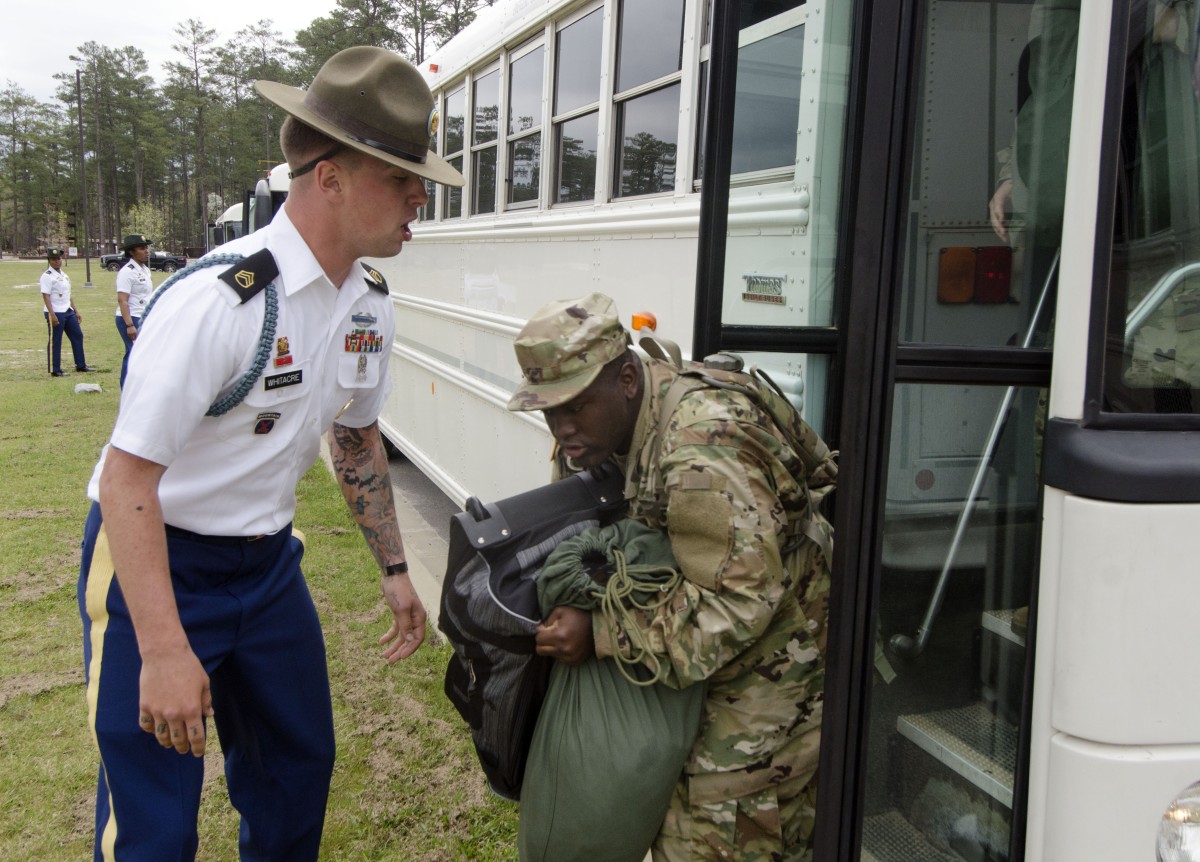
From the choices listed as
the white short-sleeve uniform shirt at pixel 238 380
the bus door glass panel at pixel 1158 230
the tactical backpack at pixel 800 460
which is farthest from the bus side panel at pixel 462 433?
the bus door glass panel at pixel 1158 230

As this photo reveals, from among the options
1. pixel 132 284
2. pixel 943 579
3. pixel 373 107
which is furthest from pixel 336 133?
pixel 132 284

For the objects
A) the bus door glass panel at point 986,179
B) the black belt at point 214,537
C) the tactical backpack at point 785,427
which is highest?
the bus door glass panel at point 986,179

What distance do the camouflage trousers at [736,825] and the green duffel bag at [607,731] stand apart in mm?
49

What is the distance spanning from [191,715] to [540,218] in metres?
2.62

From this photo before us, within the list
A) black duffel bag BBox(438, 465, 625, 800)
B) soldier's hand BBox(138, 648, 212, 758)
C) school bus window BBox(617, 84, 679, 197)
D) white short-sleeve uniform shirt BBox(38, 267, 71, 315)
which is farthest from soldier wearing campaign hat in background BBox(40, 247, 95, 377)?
black duffel bag BBox(438, 465, 625, 800)

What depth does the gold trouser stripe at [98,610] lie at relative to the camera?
183 centimetres

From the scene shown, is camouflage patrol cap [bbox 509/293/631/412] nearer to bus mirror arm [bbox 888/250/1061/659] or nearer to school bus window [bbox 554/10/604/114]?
bus mirror arm [bbox 888/250/1061/659]

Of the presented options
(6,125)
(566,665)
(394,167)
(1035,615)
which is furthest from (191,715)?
(6,125)

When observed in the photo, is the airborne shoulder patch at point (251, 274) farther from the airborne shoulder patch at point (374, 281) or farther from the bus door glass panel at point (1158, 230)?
the bus door glass panel at point (1158, 230)

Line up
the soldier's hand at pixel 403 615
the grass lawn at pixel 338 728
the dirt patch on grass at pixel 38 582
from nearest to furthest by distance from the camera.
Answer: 1. the soldier's hand at pixel 403 615
2. the grass lawn at pixel 338 728
3. the dirt patch on grass at pixel 38 582

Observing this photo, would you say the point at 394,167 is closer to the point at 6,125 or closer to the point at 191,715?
the point at 191,715

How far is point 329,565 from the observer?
5449 mm

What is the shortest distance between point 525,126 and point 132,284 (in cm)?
981

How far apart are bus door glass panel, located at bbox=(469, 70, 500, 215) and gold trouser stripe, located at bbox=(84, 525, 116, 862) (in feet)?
10.2
